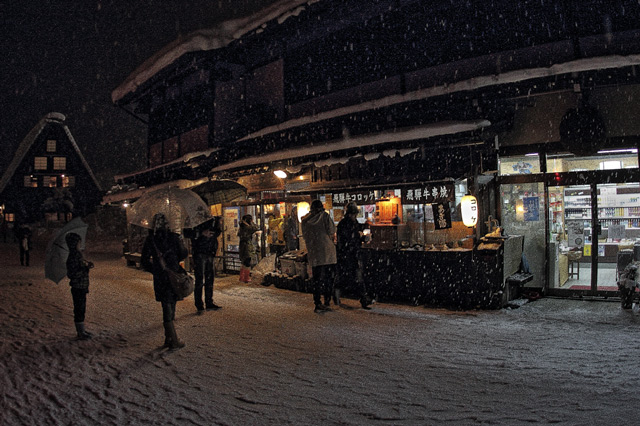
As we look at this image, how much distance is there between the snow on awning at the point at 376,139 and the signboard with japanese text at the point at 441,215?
1.65 metres

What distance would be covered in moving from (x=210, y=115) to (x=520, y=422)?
16.6 metres

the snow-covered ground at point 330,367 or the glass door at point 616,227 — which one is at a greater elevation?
the glass door at point 616,227

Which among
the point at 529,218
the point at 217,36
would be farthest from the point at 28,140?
the point at 529,218

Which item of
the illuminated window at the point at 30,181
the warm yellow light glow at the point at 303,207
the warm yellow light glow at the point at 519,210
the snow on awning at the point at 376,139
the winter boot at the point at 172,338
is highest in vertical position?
the illuminated window at the point at 30,181

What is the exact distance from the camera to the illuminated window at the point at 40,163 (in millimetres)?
45969

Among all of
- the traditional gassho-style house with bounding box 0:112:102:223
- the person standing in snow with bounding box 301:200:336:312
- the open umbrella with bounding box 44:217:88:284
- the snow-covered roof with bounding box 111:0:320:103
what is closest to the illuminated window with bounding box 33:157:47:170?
the traditional gassho-style house with bounding box 0:112:102:223

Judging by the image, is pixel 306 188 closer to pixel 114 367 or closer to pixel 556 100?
pixel 556 100

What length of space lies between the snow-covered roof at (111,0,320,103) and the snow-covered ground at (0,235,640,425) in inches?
331

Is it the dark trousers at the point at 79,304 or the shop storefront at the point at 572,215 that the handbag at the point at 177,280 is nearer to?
the dark trousers at the point at 79,304

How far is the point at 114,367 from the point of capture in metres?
5.96

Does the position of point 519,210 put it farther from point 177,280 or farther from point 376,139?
point 177,280

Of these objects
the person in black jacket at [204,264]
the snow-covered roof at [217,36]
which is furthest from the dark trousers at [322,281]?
the snow-covered roof at [217,36]

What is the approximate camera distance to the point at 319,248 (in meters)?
9.22

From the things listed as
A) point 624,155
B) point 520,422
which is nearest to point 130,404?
point 520,422
